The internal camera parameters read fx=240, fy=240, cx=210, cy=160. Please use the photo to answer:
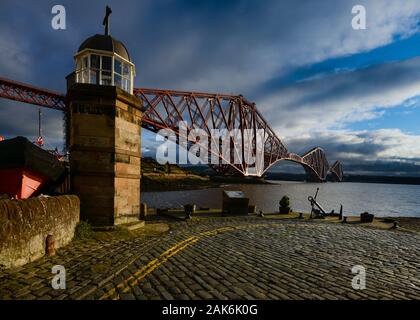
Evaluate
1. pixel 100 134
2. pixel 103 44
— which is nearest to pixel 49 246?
pixel 100 134

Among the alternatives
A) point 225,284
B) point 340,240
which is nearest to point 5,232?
point 225,284

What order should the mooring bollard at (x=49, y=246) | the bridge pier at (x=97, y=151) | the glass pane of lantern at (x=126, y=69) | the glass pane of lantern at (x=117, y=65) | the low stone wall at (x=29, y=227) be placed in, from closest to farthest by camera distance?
the low stone wall at (x=29, y=227)
the mooring bollard at (x=49, y=246)
the bridge pier at (x=97, y=151)
the glass pane of lantern at (x=117, y=65)
the glass pane of lantern at (x=126, y=69)

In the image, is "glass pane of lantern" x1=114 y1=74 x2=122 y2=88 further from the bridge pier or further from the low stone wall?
the low stone wall

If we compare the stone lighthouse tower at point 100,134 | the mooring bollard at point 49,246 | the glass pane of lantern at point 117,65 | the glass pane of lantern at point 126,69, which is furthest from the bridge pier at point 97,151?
the mooring bollard at point 49,246

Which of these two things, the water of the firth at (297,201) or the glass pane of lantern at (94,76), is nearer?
the glass pane of lantern at (94,76)

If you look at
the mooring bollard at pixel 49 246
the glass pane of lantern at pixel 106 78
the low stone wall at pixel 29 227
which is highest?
the glass pane of lantern at pixel 106 78

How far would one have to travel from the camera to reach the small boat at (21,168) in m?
8.23

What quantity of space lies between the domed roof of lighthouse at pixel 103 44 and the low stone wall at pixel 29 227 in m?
6.55

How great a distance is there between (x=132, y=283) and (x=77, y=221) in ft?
16.4

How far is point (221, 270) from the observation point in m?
6.02

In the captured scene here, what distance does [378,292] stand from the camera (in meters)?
5.06

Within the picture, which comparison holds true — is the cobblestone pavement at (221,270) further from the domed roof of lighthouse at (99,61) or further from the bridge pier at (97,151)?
the domed roof of lighthouse at (99,61)

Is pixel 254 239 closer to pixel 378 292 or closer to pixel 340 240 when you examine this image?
pixel 340 240
